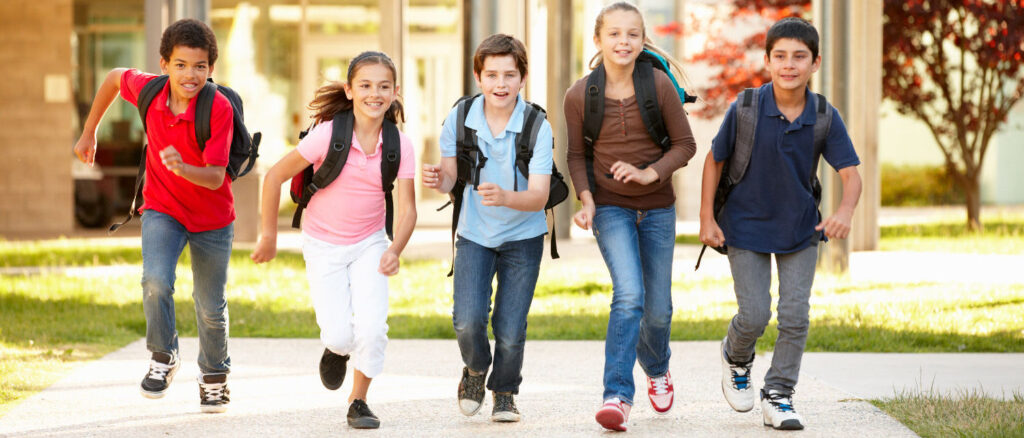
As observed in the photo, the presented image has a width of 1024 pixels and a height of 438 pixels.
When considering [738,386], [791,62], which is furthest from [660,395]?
[791,62]

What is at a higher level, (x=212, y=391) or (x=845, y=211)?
(x=845, y=211)

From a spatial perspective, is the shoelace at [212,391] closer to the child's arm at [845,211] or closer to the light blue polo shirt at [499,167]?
the light blue polo shirt at [499,167]

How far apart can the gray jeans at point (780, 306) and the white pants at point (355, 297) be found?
144 cm

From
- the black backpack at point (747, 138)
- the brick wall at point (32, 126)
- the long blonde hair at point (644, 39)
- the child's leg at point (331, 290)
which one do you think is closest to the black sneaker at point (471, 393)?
the child's leg at point (331, 290)

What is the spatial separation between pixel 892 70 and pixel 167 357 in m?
12.7

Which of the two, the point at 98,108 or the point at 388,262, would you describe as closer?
the point at 388,262

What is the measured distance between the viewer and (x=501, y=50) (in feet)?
16.1

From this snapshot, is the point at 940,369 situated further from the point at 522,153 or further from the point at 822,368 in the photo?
the point at 522,153

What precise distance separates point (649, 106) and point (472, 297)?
3.36ft

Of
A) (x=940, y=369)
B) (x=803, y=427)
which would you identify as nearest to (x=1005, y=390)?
(x=940, y=369)

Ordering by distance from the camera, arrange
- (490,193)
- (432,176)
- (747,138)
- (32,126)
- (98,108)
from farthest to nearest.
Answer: (32,126) → (98,108) → (747,138) → (432,176) → (490,193)

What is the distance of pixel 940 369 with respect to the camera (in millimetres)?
6359

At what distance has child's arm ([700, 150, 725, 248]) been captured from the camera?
5078 millimetres

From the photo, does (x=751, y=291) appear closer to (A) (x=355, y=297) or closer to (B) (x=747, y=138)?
(B) (x=747, y=138)
